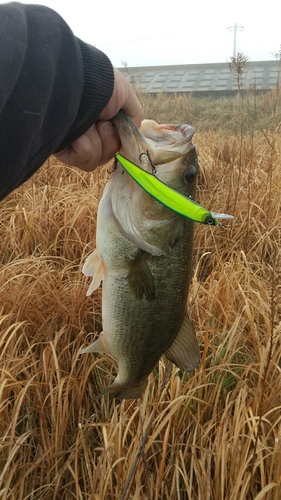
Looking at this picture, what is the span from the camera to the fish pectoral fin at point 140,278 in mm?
1353

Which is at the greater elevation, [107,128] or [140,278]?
[107,128]

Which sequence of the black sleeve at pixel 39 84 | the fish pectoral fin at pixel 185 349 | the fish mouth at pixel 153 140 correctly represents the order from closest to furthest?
the black sleeve at pixel 39 84 < the fish mouth at pixel 153 140 < the fish pectoral fin at pixel 185 349

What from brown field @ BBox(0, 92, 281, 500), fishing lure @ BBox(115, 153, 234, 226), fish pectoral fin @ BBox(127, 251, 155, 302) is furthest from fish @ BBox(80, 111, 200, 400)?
brown field @ BBox(0, 92, 281, 500)

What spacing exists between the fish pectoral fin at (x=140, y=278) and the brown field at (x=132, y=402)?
44 centimetres

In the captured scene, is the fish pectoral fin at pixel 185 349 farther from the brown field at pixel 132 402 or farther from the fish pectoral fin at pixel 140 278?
the brown field at pixel 132 402

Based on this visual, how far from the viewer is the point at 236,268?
119 inches

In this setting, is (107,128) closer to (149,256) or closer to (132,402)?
(149,256)

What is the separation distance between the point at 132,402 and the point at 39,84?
1.44m

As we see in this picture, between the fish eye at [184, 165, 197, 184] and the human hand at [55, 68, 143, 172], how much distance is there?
225 mm

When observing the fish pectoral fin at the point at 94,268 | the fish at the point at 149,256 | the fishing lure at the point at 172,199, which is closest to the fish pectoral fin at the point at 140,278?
the fish at the point at 149,256

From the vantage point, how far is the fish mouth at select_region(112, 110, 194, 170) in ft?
4.30

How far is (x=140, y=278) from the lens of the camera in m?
1.36

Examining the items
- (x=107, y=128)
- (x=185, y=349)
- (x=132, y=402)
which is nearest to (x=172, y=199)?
(x=107, y=128)

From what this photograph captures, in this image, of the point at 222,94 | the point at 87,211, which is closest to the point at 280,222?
the point at 87,211
